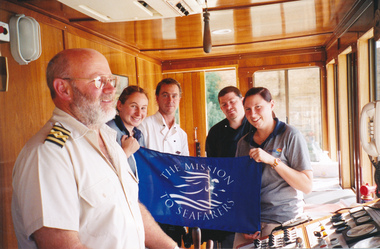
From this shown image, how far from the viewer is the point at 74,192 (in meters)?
0.65

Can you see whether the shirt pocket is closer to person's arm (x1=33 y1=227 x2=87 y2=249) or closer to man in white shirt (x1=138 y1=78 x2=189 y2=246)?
person's arm (x1=33 y1=227 x2=87 y2=249)

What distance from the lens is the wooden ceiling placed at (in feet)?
5.16

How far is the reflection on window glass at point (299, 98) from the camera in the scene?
1420mm

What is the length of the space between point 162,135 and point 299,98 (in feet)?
2.70

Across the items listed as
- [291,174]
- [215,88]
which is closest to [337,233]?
[291,174]

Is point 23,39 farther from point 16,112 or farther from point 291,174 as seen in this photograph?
point 291,174

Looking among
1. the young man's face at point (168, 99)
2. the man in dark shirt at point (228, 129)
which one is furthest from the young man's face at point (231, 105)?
the young man's face at point (168, 99)

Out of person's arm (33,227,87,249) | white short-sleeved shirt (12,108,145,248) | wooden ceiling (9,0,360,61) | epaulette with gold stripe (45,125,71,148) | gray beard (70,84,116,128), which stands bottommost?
person's arm (33,227,87,249)

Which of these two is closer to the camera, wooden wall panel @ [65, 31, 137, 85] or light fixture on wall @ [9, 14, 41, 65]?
light fixture on wall @ [9, 14, 41, 65]

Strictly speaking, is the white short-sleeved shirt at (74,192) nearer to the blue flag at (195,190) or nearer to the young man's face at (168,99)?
the blue flag at (195,190)

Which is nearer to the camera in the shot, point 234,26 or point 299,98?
point 299,98

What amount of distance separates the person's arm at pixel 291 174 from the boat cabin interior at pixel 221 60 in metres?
0.26

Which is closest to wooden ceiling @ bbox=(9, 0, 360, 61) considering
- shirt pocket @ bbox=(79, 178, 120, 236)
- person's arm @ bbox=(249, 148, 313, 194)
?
person's arm @ bbox=(249, 148, 313, 194)

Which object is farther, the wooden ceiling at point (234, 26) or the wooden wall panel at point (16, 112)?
the wooden ceiling at point (234, 26)
